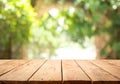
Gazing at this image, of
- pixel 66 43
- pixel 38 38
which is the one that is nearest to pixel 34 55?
pixel 38 38

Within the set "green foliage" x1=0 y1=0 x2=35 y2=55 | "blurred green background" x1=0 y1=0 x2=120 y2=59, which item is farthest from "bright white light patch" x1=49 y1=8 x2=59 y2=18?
"green foliage" x1=0 y1=0 x2=35 y2=55

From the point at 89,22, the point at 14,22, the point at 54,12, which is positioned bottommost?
the point at 14,22

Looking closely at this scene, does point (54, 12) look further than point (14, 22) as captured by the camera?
Yes

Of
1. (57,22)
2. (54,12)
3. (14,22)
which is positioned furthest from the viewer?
(54,12)

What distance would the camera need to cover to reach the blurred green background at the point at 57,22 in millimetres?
4992

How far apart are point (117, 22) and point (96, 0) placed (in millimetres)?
1479

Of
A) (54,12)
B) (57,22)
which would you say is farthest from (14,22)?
(54,12)

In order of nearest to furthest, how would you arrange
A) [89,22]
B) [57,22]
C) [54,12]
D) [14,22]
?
[14,22] < [89,22] < [57,22] < [54,12]

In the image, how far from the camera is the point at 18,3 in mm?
5070

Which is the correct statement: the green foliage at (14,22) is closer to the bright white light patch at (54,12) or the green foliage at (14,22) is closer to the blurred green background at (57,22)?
the blurred green background at (57,22)

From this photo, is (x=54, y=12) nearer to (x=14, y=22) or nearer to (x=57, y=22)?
(x=57, y=22)

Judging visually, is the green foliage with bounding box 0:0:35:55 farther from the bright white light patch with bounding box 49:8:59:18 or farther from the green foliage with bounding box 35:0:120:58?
the bright white light patch with bounding box 49:8:59:18

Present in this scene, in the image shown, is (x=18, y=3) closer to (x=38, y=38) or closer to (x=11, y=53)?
(x=11, y=53)

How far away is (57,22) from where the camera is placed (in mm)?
6672
